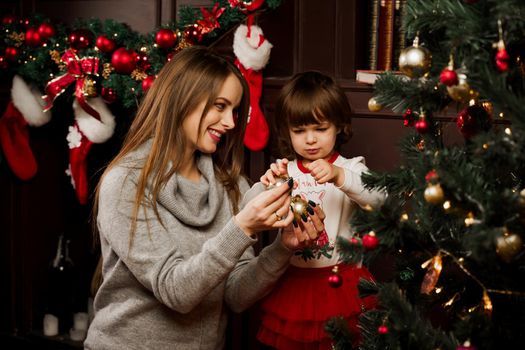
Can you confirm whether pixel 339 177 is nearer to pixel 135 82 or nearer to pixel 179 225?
pixel 179 225

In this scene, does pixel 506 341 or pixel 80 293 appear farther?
pixel 80 293

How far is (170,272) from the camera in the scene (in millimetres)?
1683

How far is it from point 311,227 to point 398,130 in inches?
25.9

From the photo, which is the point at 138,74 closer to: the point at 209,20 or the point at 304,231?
the point at 209,20

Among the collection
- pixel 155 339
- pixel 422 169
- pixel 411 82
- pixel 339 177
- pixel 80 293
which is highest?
→ pixel 411 82

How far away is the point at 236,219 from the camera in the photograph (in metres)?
1.61

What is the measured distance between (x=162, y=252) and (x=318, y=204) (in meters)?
0.43

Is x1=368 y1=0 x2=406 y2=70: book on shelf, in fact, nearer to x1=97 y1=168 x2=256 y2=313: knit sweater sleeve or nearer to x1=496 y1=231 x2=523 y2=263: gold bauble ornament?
x1=97 y1=168 x2=256 y2=313: knit sweater sleeve

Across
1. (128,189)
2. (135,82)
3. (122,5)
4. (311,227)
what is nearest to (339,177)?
(311,227)

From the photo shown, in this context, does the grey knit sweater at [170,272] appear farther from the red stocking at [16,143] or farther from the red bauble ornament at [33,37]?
the red stocking at [16,143]

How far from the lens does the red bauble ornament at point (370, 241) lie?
3.83ft

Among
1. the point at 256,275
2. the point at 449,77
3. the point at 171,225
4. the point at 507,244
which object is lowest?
the point at 256,275

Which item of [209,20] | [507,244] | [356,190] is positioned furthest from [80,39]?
[507,244]

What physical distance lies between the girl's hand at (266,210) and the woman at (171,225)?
5.1 inches
